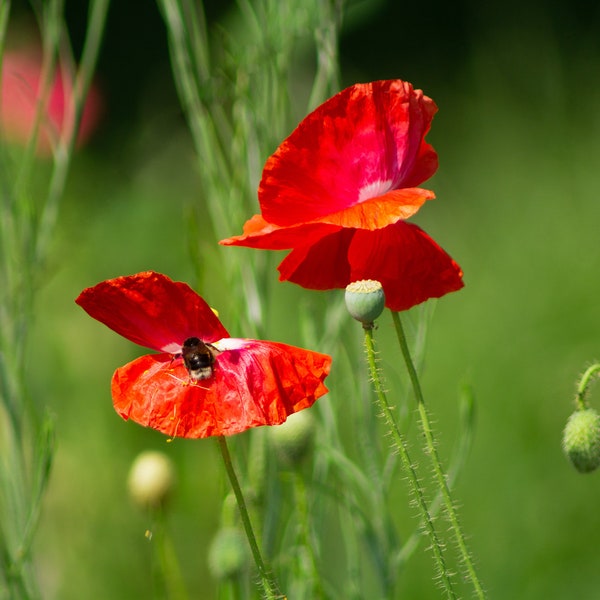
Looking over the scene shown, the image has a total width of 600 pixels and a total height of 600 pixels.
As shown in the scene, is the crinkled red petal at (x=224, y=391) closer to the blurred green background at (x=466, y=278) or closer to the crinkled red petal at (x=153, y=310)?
the crinkled red petal at (x=153, y=310)

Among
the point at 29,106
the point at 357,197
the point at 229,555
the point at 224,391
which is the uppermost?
the point at 29,106

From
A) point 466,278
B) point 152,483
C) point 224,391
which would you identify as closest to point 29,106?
point 466,278

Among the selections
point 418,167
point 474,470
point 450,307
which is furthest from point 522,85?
point 418,167

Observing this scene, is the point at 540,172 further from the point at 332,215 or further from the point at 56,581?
the point at 332,215

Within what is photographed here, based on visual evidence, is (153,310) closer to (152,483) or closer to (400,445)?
(400,445)

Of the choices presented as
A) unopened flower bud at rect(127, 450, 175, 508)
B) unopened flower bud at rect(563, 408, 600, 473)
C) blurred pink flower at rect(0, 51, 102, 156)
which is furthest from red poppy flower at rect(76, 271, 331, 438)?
blurred pink flower at rect(0, 51, 102, 156)

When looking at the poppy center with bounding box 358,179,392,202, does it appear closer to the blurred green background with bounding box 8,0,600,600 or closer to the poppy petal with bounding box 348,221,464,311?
the poppy petal with bounding box 348,221,464,311
